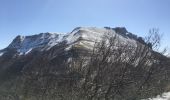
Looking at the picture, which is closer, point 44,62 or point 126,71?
point 126,71

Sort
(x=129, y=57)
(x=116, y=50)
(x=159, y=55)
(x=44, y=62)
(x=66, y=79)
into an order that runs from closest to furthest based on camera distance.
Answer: (x=66, y=79)
(x=116, y=50)
(x=129, y=57)
(x=44, y=62)
(x=159, y=55)

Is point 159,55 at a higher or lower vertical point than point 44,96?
higher

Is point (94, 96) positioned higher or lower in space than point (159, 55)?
lower

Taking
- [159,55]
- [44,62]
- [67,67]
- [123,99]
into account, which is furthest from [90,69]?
[159,55]

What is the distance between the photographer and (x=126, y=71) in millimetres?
14086

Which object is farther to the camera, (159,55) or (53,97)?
(159,55)

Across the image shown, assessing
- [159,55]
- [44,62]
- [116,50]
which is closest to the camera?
[116,50]

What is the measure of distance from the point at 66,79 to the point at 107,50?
1.81 m

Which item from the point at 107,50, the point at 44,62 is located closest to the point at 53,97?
the point at 107,50

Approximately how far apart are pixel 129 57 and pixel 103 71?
12.4 feet

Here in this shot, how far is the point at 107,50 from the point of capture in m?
12.0

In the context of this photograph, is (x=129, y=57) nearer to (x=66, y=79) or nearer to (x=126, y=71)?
(x=126, y=71)

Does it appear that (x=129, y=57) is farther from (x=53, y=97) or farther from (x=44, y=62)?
(x=44, y=62)

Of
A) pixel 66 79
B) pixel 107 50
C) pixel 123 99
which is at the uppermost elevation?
pixel 107 50
